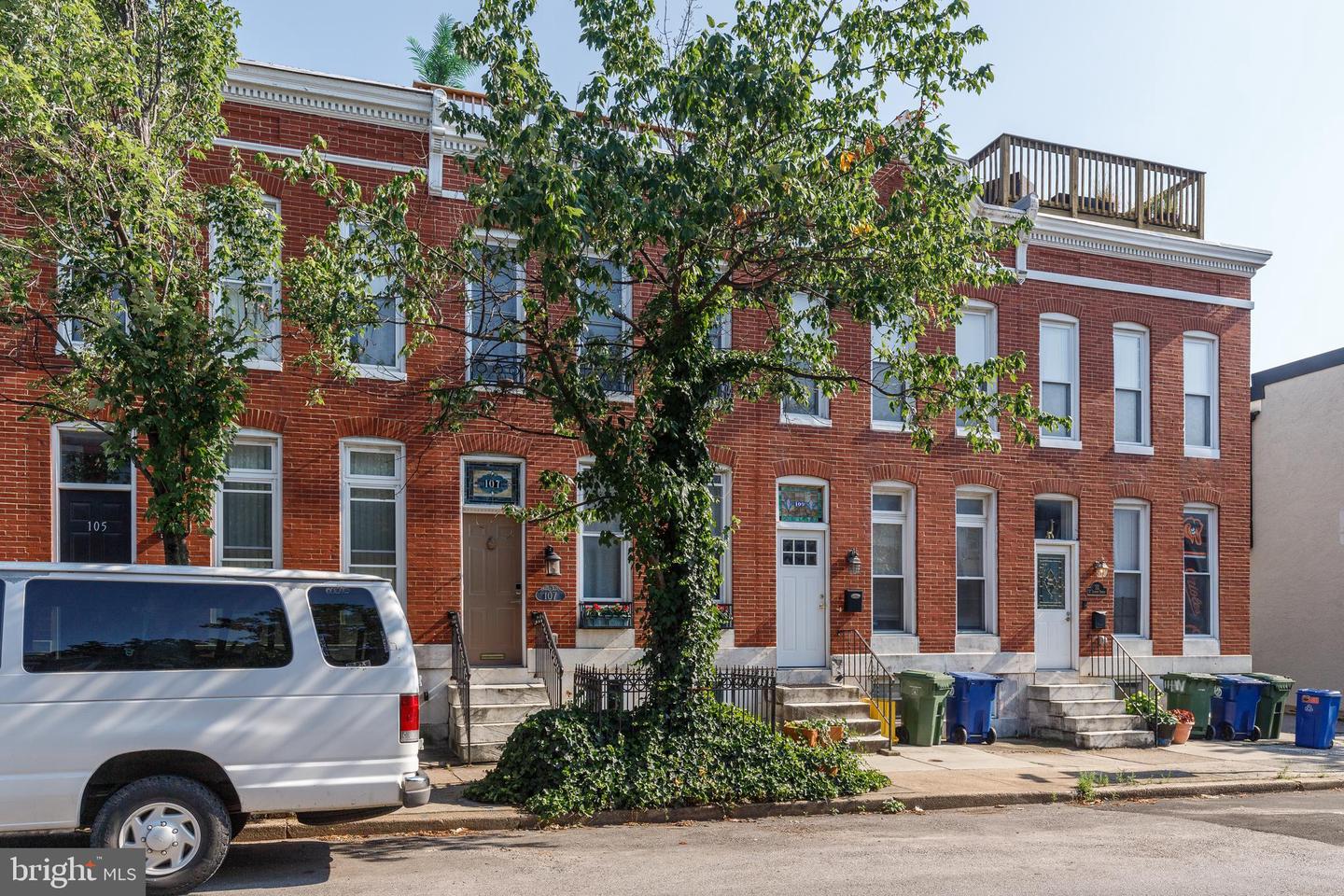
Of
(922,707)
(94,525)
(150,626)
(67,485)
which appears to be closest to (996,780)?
(922,707)

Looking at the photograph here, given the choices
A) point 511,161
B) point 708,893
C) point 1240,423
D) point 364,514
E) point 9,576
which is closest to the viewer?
point 9,576

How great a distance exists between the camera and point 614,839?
988 centimetres

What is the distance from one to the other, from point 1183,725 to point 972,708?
344 cm

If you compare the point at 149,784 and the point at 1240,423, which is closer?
the point at 149,784

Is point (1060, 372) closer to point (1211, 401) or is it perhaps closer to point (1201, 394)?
point (1201, 394)

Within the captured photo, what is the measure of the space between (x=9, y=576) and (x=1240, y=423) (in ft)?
62.3

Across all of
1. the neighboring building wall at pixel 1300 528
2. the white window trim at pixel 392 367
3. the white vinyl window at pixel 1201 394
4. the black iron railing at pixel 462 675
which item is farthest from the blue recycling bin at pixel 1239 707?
the white window trim at pixel 392 367

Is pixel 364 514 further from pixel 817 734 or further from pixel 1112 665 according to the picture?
pixel 1112 665

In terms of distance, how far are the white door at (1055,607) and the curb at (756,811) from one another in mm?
4668

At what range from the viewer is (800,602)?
55.4ft

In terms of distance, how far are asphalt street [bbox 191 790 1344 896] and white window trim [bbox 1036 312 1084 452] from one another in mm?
7960

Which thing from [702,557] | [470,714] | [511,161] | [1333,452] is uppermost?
[511,161]

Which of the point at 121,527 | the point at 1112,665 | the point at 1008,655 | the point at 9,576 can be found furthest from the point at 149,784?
the point at 1112,665

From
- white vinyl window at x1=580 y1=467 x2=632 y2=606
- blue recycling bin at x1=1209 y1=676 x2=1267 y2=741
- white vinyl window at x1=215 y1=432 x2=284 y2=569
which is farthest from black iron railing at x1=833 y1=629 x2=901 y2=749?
white vinyl window at x1=215 y1=432 x2=284 y2=569
